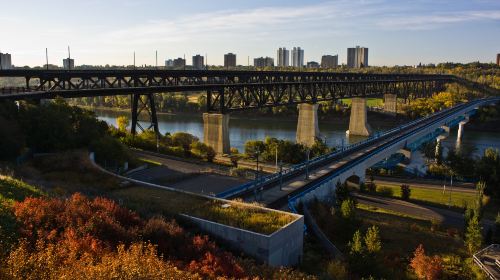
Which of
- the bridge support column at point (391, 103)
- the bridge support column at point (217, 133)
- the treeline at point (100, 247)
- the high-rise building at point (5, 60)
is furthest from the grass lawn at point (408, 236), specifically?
the bridge support column at point (391, 103)

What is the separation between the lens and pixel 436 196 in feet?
145

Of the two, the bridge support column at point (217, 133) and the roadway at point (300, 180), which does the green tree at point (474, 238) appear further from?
the bridge support column at point (217, 133)

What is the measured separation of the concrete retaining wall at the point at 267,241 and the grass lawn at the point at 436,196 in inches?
1001

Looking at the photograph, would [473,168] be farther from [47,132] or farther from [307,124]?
[47,132]

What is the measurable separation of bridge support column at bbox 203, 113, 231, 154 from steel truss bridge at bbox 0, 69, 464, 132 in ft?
3.72

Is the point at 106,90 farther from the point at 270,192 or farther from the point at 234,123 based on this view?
the point at 234,123

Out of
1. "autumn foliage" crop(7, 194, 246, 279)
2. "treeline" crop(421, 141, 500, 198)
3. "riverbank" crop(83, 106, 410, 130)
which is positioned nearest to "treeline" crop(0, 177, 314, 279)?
"autumn foliage" crop(7, 194, 246, 279)

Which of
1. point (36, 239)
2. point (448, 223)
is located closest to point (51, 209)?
point (36, 239)

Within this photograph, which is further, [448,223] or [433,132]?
[433,132]

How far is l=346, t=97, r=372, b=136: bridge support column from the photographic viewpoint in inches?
3639

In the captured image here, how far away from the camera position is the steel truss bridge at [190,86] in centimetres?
3997

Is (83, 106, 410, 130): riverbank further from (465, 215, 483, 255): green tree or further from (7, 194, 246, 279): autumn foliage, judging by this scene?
(7, 194, 246, 279): autumn foliage

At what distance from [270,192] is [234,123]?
80.5m

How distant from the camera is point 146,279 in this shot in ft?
37.9
